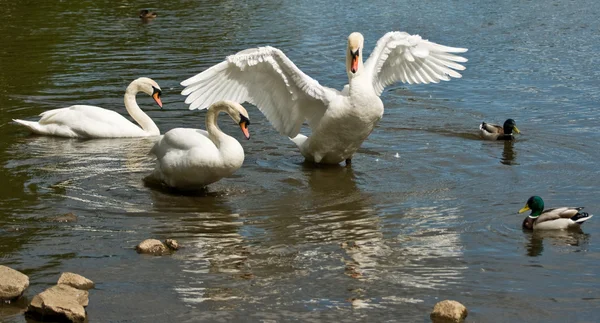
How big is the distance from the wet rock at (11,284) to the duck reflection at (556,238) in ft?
13.5

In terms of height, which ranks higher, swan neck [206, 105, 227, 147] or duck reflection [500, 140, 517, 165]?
swan neck [206, 105, 227, 147]

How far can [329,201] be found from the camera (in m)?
10.2

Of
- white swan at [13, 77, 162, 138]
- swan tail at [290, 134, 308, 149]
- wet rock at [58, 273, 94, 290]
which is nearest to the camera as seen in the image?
wet rock at [58, 273, 94, 290]

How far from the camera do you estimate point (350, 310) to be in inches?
271

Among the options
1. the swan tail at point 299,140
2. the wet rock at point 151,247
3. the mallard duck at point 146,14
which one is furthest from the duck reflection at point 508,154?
the mallard duck at point 146,14

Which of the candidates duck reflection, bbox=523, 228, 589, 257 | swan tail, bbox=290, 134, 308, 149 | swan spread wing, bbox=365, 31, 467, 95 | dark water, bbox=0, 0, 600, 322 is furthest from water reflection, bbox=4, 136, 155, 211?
duck reflection, bbox=523, 228, 589, 257

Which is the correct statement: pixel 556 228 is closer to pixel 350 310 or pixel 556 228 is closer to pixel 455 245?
pixel 455 245

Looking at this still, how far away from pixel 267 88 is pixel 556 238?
417 centimetres

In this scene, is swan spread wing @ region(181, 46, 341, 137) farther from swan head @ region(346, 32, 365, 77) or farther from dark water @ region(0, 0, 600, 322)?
dark water @ region(0, 0, 600, 322)

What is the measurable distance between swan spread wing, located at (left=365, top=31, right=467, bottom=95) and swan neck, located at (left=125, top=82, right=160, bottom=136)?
3104mm

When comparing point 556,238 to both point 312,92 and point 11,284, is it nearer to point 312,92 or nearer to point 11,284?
point 312,92

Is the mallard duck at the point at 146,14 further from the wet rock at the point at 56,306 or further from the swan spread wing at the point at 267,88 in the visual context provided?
the wet rock at the point at 56,306

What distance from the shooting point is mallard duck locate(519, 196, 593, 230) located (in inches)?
349

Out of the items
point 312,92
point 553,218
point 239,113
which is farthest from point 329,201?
point 553,218
